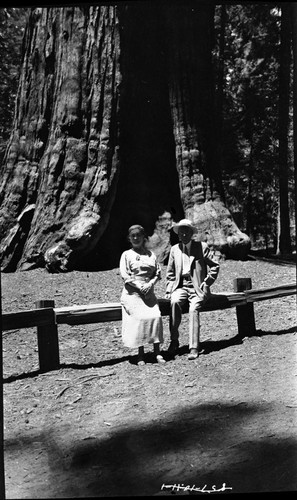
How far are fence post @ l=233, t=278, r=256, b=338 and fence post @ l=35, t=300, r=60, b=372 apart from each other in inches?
54.0

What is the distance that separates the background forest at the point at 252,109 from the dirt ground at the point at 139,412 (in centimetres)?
81

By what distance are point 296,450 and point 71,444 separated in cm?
137

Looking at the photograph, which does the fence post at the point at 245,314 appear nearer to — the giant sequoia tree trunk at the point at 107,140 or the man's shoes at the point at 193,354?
the giant sequoia tree trunk at the point at 107,140

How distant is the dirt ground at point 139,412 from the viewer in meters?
3.07

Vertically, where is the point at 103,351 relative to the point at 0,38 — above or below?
below

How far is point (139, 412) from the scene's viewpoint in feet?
11.0

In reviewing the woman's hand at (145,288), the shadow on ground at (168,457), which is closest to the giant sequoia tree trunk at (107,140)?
the woman's hand at (145,288)

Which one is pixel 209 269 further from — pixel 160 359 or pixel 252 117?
pixel 252 117

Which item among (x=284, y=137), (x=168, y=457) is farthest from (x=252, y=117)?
(x=168, y=457)

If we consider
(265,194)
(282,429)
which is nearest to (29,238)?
(265,194)

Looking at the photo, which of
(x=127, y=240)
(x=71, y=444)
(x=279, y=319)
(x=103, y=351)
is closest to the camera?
(x=71, y=444)

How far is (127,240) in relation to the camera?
3.86m

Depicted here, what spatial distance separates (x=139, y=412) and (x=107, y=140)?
2.17 metres

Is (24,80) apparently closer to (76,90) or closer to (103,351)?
Answer: (76,90)
